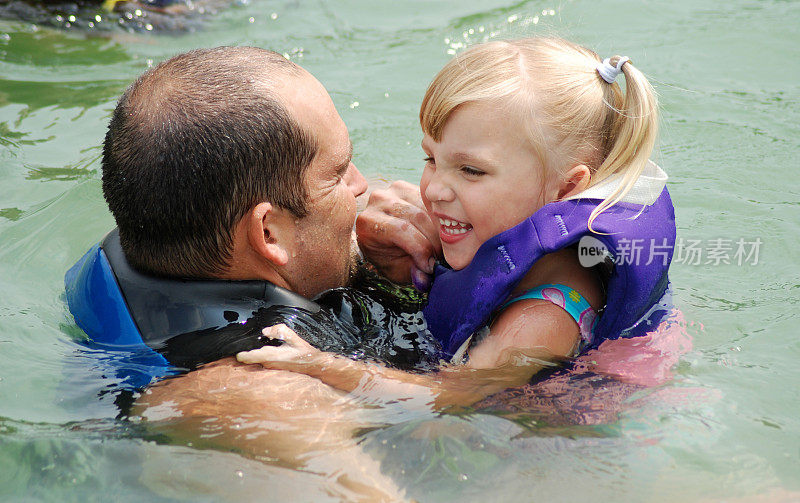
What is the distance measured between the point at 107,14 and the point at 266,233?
5.50 meters

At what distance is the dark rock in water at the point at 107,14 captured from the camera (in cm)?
761

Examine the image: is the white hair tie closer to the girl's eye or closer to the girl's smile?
the girl's eye

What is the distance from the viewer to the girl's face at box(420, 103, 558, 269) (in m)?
3.18

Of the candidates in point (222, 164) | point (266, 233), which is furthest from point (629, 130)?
point (222, 164)

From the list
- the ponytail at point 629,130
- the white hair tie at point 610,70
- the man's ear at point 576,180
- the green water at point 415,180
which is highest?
the white hair tie at point 610,70

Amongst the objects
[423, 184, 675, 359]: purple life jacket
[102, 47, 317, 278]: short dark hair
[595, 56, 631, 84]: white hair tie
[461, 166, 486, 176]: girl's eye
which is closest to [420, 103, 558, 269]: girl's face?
[461, 166, 486, 176]: girl's eye

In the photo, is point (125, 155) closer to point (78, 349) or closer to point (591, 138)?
point (78, 349)

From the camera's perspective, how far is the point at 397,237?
11.8ft

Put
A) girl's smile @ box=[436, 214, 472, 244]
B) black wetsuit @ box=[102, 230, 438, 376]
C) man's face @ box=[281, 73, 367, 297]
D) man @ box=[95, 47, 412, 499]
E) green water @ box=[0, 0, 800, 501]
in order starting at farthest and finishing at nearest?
1. girl's smile @ box=[436, 214, 472, 244]
2. man's face @ box=[281, 73, 367, 297]
3. black wetsuit @ box=[102, 230, 438, 376]
4. man @ box=[95, 47, 412, 499]
5. green water @ box=[0, 0, 800, 501]

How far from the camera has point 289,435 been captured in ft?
9.11

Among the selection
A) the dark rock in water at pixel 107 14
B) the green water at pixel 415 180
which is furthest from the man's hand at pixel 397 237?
the dark rock in water at pixel 107 14

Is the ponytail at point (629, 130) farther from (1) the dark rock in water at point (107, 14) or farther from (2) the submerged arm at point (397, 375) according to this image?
(1) the dark rock in water at point (107, 14)

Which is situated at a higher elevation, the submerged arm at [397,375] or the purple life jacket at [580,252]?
the purple life jacket at [580,252]

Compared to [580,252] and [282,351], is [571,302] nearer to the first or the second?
[580,252]
